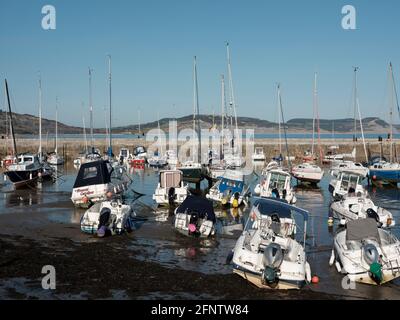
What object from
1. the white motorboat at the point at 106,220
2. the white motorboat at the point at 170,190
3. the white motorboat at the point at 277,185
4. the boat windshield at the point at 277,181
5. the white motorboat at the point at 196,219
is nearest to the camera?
the white motorboat at the point at 106,220

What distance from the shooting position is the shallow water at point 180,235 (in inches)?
677

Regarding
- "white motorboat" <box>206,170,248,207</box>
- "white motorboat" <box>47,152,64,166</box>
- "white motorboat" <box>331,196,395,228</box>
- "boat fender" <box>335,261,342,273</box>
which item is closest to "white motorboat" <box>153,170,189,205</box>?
"white motorboat" <box>206,170,248,207</box>

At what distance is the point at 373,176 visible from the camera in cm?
4475

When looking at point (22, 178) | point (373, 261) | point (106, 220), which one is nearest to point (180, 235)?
point (106, 220)

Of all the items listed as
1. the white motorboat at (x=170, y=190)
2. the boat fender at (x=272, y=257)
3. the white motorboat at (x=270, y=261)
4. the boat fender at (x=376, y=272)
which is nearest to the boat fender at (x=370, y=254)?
the boat fender at (x=376, y=272)

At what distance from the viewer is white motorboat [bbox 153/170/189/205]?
30984mm

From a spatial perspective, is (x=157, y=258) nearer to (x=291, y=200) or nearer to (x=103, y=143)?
(x=291, y=200)

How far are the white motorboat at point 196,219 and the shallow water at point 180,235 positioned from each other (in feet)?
1.53

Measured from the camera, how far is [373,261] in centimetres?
1593

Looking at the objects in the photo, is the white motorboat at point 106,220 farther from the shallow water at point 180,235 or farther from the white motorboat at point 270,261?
the white motorboat at point 270,261

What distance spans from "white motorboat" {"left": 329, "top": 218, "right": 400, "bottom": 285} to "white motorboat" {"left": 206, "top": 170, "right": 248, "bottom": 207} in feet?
44.7

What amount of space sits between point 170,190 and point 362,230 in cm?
1526
